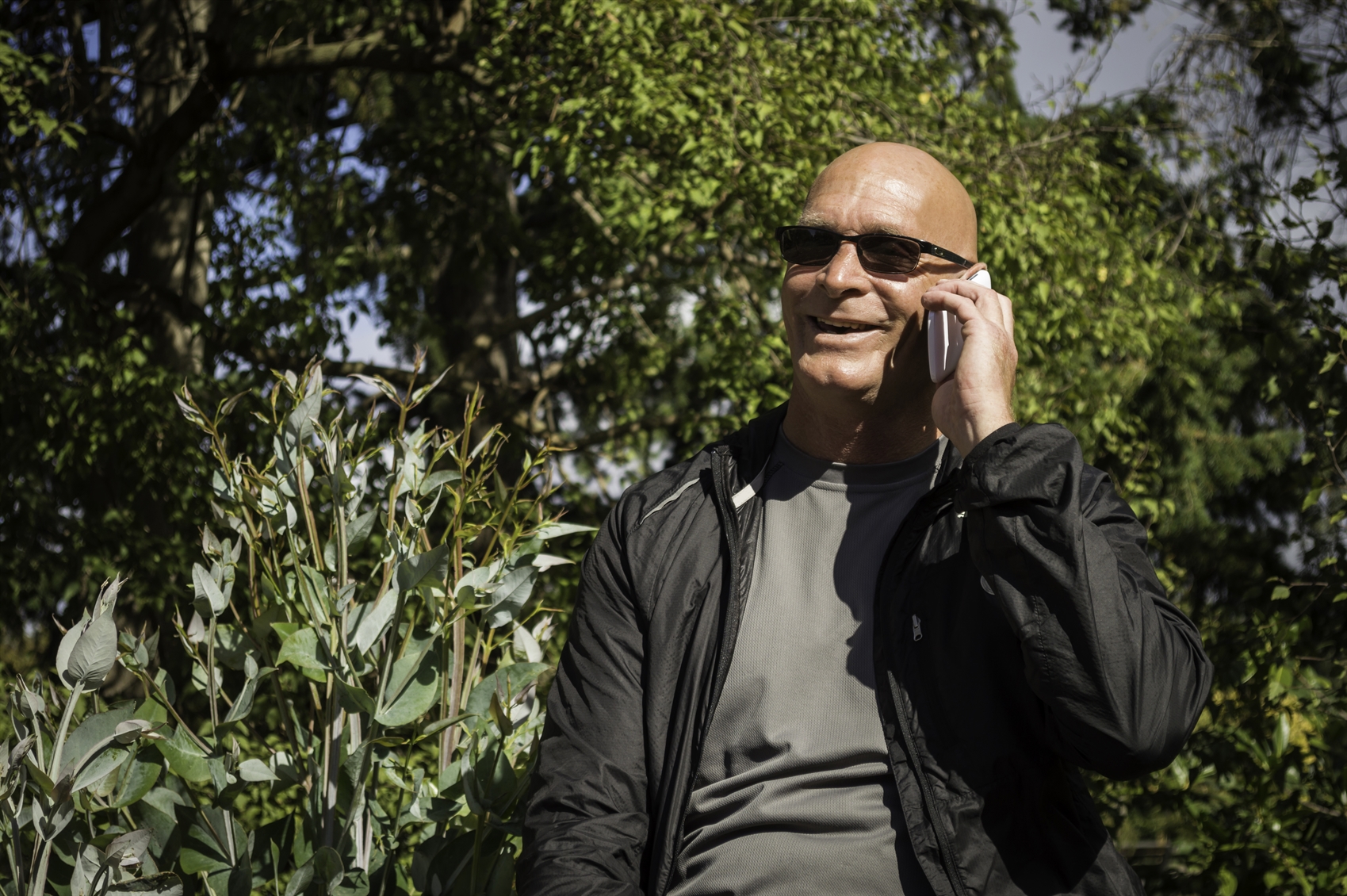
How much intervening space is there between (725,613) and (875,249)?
713mm

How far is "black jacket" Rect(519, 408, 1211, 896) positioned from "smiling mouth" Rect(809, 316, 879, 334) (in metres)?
0.28

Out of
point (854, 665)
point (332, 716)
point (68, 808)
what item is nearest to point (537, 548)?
point (332, 716)

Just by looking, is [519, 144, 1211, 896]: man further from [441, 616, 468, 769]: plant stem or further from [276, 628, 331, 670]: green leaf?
[276, 628, 331, 670]: green leaf

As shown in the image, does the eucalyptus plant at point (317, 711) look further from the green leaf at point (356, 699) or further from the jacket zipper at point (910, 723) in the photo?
the jacket zipper at point (910, 723)

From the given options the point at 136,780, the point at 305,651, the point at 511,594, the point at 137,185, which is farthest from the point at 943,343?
the point at 137,185

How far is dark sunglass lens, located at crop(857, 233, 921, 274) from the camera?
208 cm

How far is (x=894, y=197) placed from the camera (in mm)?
2105

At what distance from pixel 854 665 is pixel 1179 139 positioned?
456cm

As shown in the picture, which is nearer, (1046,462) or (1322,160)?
(1046,462)

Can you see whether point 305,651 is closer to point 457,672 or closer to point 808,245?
point 457,672

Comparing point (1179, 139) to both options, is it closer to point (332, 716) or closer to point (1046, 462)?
point (1046, 462)

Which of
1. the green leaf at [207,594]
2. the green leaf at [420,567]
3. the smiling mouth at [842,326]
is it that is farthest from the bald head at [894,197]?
the green leaf at [207,594]

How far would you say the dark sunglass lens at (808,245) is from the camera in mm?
2111

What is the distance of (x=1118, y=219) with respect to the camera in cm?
593
